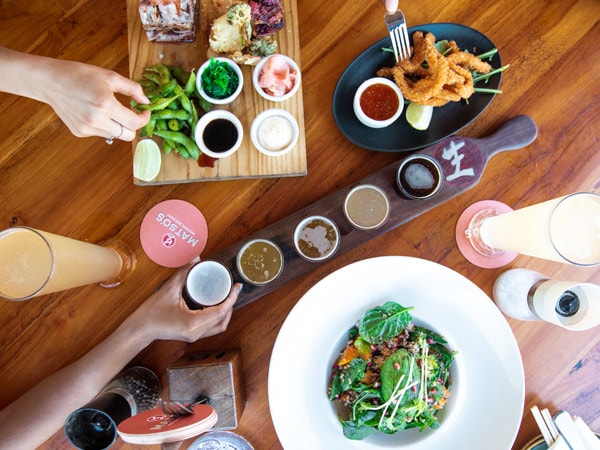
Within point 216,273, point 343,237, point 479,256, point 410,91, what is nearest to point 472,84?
point 410,91

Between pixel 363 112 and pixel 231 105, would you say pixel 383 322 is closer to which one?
pixel 363 112

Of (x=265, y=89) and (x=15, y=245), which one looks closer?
(x=15, y=245)

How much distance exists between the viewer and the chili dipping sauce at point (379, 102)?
1689 millimetres

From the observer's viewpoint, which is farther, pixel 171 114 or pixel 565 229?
pixel 171 114

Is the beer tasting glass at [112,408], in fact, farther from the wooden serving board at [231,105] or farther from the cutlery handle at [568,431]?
the cutlery handle at [568,431]

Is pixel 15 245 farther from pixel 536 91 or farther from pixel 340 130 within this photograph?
pixel 536 91

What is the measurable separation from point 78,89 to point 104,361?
3.11 ft

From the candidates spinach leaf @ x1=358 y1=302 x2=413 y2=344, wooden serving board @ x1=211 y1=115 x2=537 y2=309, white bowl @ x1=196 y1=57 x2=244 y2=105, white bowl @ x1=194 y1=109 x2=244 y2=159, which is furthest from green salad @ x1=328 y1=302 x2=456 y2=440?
white bowl @ x1=196 y1=57 x2=244 y2=105

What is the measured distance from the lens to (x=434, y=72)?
1.65m

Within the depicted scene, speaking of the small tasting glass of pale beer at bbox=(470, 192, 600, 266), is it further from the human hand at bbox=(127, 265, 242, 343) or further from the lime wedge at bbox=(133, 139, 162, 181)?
A: the lime wedge at bbox=(133, 139, 162, 181)

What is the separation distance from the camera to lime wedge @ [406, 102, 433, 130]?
1.71 m

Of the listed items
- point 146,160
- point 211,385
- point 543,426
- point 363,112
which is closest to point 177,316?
point 211,385

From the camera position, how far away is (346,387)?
4.93 feet

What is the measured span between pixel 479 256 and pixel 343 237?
1.82 feet
